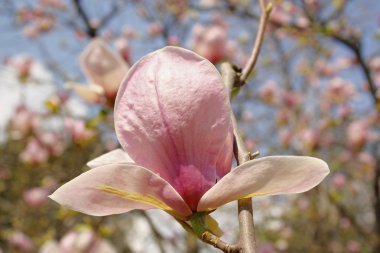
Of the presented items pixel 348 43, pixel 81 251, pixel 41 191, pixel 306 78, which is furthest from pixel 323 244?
pixel 306 78

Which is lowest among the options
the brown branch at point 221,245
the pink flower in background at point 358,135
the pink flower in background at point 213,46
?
the pink flower in background at point 358,135

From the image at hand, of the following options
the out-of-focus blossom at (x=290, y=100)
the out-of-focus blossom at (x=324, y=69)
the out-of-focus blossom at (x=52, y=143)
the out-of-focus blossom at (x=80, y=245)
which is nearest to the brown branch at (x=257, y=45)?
the out-of-focus blossom at (x=80, y=245)

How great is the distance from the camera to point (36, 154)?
2.83m

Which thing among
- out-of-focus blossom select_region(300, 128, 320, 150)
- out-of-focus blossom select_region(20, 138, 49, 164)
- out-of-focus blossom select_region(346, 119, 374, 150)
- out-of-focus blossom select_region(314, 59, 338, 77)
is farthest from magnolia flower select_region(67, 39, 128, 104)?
out-of-focus blossom select_region(314, 59, 338, 77)

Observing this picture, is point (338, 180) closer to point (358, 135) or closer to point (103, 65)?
point (358, 135)

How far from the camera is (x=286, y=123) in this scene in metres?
4.15

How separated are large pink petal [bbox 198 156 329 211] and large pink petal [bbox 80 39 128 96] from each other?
0.65m

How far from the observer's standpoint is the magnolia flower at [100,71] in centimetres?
99

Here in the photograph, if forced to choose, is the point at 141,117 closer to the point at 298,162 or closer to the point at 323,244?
the point at 298,162

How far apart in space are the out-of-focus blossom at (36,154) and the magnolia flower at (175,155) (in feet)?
8.14

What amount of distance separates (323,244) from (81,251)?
186 centimetres

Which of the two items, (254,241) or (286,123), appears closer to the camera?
(254,241)

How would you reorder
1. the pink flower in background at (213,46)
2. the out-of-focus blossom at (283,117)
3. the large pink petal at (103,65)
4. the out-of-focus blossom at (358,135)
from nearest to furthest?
the large pink petal at (103,65)
the pink flower in background at (213,46)
the out-of-focus blossom at (358,135)
the out-of-focus blossom at (283,117)

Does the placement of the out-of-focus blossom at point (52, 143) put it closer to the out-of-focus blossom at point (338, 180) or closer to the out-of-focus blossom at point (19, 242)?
the out-of-focus blossom at point (19, 242)
